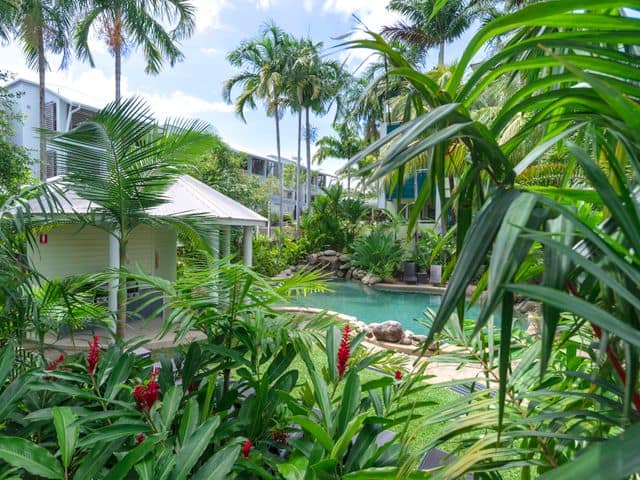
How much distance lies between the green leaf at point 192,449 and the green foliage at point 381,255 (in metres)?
15.0

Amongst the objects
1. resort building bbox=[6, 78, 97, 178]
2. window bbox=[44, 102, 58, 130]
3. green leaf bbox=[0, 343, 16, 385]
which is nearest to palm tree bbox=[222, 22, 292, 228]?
resort building bbox=[6, 78, 97, 178]

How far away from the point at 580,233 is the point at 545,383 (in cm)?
113

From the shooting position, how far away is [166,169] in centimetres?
377

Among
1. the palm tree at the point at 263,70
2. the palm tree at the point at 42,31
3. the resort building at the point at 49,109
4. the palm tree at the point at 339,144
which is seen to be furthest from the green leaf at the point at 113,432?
the palm tree at the point at 339,144

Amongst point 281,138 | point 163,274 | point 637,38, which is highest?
point 281,138

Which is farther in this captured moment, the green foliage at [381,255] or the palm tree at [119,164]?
the green foliage at [381,255]

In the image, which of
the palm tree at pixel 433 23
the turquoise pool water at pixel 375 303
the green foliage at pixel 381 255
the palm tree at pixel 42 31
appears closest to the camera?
the turquoise pool water at pixel 375 303

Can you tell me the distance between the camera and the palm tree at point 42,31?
11.2m

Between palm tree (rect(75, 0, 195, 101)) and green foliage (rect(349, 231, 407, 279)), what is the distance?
426 inches

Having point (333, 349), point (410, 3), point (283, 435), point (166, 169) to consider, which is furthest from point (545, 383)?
point (410, 3)

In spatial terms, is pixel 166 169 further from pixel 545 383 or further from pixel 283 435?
pixel 545 383

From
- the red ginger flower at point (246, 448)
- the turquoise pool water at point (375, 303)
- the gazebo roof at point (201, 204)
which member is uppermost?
the gazebo roof at point (201, 204)

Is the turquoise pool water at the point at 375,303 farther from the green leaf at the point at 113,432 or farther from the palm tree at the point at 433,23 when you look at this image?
the palm tree at the point at 433,23

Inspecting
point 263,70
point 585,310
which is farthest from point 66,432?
point 263,70
